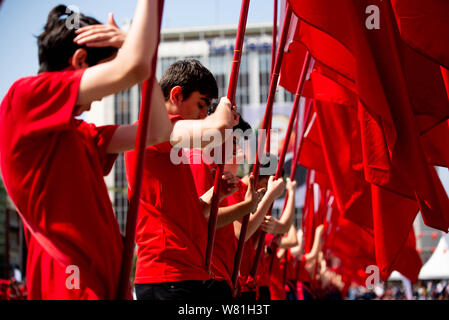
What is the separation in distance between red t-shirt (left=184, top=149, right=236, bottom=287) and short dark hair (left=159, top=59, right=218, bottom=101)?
1.77ft

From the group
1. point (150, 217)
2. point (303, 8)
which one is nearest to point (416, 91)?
point (303, 8)

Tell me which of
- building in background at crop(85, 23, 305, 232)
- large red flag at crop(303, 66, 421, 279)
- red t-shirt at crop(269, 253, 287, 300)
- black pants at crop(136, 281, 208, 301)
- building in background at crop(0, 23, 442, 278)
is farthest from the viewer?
building in background at crop(85, 23, 305, 232)

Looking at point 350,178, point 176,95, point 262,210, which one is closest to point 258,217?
point 262,210

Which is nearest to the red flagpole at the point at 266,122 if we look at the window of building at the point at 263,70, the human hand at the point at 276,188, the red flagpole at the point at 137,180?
the human hand at the point at 276,188

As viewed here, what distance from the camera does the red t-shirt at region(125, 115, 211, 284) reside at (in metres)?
3.05

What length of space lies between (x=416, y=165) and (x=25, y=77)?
260 centimetres

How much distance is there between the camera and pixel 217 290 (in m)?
3.50

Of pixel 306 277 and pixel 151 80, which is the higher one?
pixel 151 80

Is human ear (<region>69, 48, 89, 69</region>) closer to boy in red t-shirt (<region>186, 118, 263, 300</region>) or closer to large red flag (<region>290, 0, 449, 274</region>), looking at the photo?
boy in red t-shirt (<region>186, 118, 263, 300</region>)

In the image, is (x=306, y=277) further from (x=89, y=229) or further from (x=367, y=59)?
(x=89, y=229)

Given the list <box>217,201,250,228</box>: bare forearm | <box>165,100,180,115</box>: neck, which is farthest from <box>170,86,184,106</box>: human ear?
<box>217,201,250,228</box>: bare forearm

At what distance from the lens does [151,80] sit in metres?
2.01

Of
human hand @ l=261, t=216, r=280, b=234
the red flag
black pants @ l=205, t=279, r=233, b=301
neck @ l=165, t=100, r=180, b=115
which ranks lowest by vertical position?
black pants @ l=205, t=279, r=233, b=301

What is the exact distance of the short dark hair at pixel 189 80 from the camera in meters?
3.26
